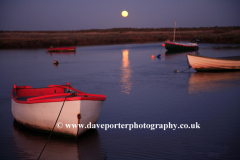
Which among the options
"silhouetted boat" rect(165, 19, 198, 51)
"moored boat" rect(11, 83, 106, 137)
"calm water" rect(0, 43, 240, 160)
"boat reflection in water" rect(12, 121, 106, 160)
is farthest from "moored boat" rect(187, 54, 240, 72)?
"silhouetted boat" rect(165, 19, 198, 51)

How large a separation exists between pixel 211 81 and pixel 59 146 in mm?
11524

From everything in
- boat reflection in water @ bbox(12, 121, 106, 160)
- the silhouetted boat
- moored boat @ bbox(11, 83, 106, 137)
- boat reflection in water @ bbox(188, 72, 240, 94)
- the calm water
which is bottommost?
boat reflection in water @ bbox(12, 121, 106, 160)

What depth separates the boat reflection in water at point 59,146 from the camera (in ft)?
22.6

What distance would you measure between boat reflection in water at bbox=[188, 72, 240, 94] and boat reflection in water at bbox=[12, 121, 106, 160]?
7.40 meters

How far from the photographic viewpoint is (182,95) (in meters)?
12.9

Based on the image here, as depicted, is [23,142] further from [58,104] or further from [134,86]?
[134,86]

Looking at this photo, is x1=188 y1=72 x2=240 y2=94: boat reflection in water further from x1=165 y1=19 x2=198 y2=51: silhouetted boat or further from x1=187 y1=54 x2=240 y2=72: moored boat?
x1=165 y1=19 x2=198 y2=51: silhouetted boat

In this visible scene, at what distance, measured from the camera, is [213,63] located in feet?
62.6

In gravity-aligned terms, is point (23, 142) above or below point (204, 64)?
below

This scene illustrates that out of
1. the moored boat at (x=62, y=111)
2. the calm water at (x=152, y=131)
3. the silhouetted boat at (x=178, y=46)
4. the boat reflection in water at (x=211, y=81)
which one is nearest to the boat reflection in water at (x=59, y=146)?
the calm water at (x=152, y=131)

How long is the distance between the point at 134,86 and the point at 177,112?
17.5ft

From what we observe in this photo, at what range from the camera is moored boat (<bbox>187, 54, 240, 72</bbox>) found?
1902cm

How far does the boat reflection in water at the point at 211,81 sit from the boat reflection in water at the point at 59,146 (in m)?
7.40

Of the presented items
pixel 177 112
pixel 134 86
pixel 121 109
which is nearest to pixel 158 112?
pixel 177 112
